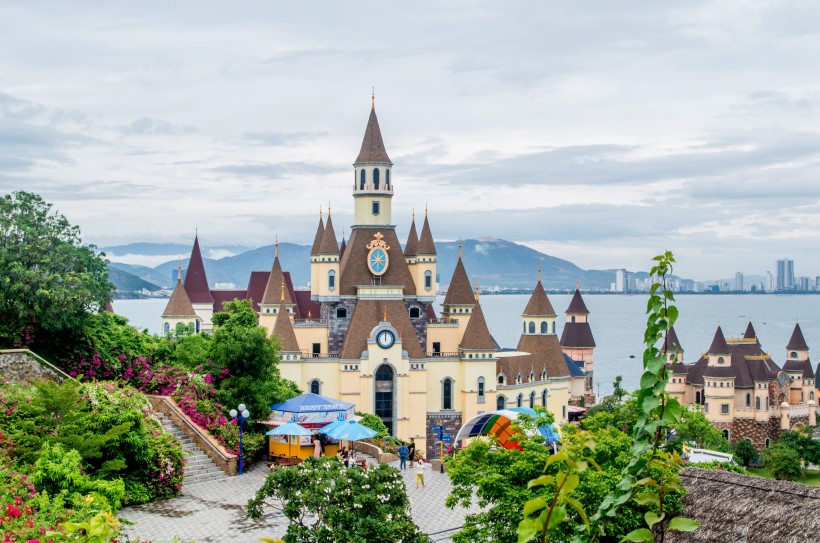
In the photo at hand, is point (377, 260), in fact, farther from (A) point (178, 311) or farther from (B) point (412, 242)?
(A) point (178, 311)

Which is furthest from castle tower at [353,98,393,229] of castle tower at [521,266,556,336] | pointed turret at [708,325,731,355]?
pointed turret at [708,325,731,355]

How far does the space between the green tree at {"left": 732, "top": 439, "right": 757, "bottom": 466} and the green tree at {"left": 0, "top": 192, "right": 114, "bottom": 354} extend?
150 feet

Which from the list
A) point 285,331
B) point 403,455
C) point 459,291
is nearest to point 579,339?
point 459,291

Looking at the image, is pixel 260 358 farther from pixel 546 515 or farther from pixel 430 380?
pixel 546 515

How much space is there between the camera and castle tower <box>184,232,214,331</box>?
2687 inches

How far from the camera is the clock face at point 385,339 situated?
1852 inches

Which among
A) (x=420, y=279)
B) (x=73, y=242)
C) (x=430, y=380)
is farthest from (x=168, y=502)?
(x=420, y=279)

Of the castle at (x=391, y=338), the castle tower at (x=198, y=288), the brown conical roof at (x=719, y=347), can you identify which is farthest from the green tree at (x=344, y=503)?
the brown conical roof at (x=719, y=347)

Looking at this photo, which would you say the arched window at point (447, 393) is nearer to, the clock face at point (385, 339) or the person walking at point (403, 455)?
the clock face at point (385, 339)

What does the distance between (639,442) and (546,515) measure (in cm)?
73

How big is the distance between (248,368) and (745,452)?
140 feet

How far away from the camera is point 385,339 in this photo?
4712 centimetres

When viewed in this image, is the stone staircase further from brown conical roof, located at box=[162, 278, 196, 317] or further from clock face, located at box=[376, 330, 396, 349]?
brown conical roof, located at box=[162, 278, 196, 317]

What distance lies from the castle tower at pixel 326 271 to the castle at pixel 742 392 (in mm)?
30226
